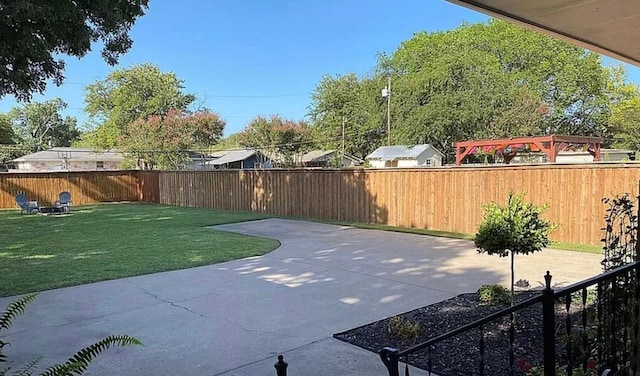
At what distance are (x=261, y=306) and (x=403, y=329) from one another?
5.85ft

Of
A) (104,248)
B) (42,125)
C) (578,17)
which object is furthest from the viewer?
(42,125)

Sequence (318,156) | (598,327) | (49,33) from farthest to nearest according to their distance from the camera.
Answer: (318,156) → (49,33) → (598,327)

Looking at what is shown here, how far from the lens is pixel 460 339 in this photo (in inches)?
155

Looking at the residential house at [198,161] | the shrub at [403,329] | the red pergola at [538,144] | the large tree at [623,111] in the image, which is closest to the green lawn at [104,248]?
the shrub at [403,329]

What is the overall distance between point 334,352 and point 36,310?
12.0 feet

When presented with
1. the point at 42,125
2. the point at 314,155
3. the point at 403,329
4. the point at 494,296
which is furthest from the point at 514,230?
the point at 42,125

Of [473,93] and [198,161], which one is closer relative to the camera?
[473,93]

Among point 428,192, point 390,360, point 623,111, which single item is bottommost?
point 390,360

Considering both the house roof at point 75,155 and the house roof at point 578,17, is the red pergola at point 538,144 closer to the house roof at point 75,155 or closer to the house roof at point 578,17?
the house roof at point 578,17

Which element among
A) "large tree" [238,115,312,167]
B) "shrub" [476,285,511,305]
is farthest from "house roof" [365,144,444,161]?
"shrub" [476,285,511,305]

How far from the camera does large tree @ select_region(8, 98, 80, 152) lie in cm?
4528

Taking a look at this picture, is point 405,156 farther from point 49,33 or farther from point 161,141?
point 49,33

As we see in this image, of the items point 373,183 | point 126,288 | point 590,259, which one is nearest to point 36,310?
point 126,288

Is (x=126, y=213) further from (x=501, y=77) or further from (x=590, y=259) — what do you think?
(x=501, y=77)
